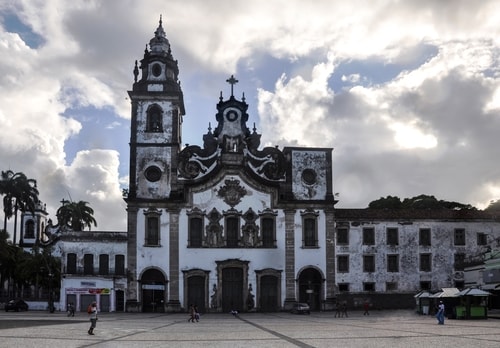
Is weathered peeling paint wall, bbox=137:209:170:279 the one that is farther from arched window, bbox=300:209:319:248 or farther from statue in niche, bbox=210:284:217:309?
arched window, bbox=300:209:319:248

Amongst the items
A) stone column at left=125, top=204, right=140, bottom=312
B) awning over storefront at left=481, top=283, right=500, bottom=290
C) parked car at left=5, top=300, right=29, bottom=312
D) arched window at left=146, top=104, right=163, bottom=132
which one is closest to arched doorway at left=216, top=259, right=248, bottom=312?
stone column at left=125, top=204, right=140, bottom=312

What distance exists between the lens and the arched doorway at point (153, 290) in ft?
181

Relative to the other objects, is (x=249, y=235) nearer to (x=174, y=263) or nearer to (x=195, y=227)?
(x=195, y=227)

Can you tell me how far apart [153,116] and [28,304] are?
19.7 meters

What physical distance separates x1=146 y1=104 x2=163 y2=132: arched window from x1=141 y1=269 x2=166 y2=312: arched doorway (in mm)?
11943

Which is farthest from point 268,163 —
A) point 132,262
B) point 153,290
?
point 153,290

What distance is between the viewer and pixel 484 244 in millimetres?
59156

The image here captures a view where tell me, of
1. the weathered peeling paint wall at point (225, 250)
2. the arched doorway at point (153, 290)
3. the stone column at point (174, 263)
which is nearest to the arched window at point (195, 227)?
the weathered peeling paint wall at point (225, 250)

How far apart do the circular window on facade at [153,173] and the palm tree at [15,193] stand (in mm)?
31915

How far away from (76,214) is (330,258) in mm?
45880

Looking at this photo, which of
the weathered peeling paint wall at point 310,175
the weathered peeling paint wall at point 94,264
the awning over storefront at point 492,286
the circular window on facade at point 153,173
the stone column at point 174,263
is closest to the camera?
the awning over storefront at point 492,286

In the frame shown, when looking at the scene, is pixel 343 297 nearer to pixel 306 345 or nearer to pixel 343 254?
pixel 343 254

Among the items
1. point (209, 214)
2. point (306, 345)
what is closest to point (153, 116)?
point (209, 214)

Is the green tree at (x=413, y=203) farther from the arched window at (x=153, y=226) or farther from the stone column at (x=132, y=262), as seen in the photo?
the stone column at (x=132, y=262)
